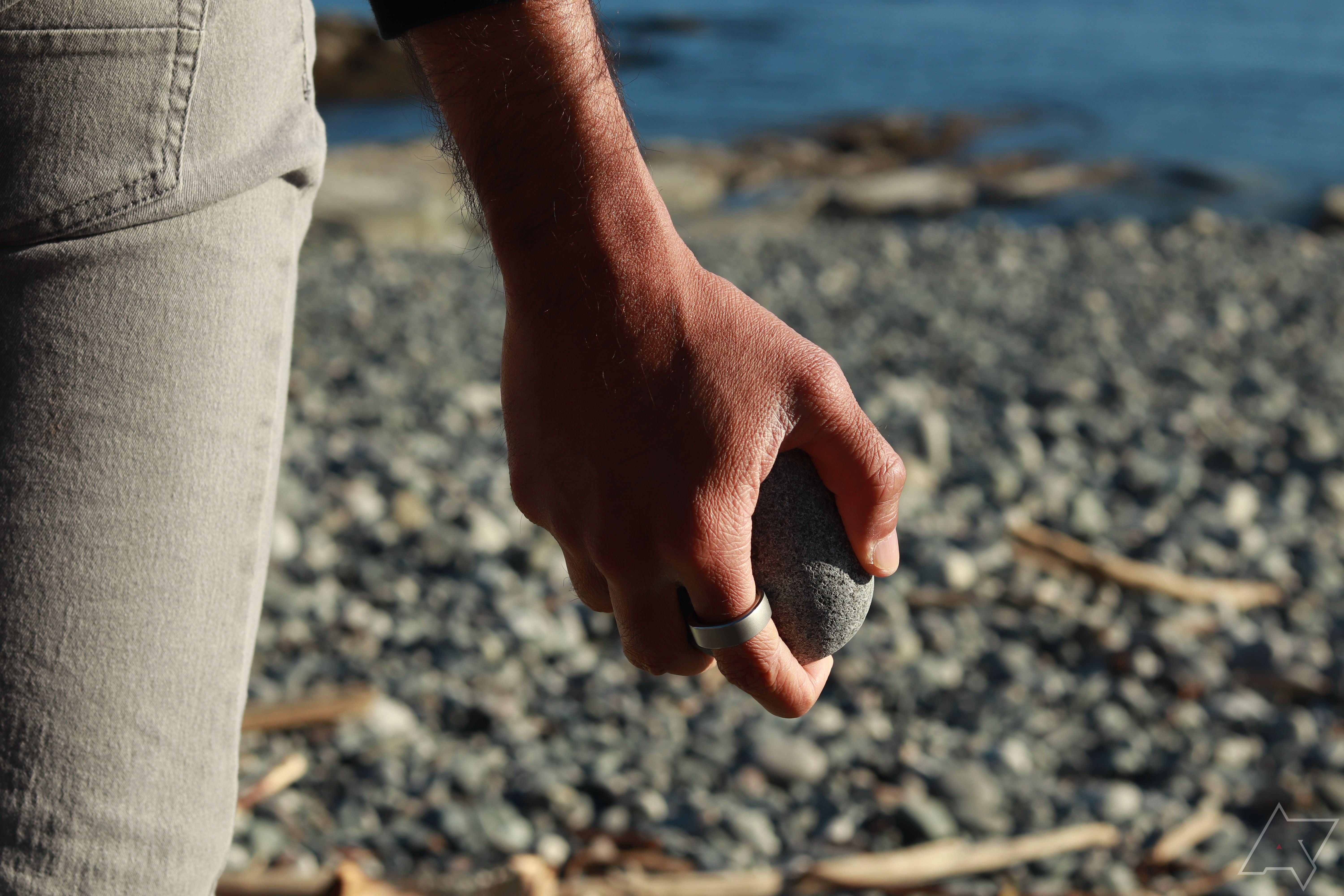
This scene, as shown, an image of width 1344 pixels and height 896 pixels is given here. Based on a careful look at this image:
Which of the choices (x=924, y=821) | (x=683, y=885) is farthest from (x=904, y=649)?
(x=683, y=885)

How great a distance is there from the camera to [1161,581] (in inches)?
161

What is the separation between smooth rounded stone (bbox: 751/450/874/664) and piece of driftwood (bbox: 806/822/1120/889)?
1.28 meters

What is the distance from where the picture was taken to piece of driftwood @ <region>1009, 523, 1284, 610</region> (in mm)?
4051

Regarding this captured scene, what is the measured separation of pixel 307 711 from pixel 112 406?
216 cm

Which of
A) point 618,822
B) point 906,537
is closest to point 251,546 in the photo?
point 618,822

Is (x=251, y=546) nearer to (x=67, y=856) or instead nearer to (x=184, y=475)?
(x=184, y=475)

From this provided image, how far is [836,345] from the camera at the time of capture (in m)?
7.02

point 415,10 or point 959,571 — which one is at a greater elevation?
point 415,10

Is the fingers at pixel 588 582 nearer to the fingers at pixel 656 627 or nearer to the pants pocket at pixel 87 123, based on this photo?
the fingers at pixel 656 627

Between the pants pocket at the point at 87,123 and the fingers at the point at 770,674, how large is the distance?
0.75 meters

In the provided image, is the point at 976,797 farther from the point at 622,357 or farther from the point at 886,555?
the point at 622,357

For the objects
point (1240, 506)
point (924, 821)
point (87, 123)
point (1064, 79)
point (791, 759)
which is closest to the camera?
point (87, 123)

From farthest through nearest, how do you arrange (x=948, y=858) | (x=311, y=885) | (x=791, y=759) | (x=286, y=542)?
(x=286, y=542) < (x=791, y=759) < (x=948, y=858) < (x=311, y=885)

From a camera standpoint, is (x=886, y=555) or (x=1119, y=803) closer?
(x=886, y=555)
